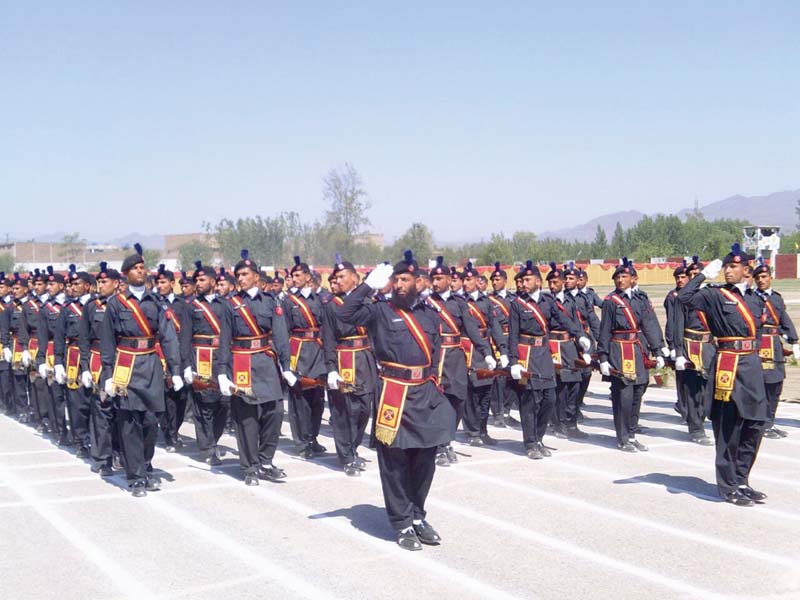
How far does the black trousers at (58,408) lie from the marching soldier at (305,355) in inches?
117

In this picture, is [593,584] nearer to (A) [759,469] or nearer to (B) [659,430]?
(A) [759,469]

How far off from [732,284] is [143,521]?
17.9 feet

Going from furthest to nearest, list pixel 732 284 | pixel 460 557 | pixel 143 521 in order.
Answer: pixel 732 284 → pixel 143 521 → pixel 460 557

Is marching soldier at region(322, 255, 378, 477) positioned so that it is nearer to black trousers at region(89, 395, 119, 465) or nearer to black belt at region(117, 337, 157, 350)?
black belt at region(117, 337, 157, 350)

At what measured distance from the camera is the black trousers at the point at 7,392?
14055 mm

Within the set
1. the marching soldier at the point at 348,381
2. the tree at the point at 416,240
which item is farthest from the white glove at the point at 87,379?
the tree at the point at 416,240

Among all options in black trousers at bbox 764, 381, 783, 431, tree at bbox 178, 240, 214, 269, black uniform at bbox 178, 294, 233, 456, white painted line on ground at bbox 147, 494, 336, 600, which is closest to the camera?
white painted line on ground at bbox 147, 494, 336, 600

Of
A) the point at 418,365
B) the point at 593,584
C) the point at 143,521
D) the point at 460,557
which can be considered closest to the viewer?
the point at 593,584

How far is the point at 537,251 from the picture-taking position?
73.4 m

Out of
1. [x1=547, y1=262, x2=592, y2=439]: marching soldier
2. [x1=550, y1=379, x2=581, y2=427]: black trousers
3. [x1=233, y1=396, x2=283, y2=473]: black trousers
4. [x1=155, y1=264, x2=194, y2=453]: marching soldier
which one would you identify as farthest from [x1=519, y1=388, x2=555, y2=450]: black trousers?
[x1=155, y1=264, x2=194, y2=453]: marching soldier

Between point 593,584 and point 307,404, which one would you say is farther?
point 307,404

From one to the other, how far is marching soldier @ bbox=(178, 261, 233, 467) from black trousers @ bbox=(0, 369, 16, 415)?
475 cm

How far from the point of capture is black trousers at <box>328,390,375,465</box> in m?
9.40

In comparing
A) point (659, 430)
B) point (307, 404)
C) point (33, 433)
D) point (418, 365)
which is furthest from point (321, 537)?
point (33, 433)
